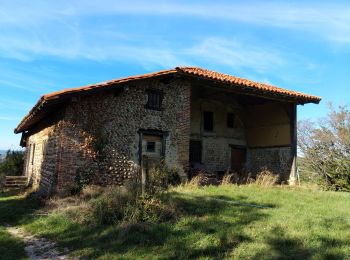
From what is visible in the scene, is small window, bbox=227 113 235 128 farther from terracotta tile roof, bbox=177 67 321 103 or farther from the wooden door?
the wooden door

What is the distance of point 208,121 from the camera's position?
771 inches

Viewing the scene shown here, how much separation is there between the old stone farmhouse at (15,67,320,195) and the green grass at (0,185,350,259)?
207cm

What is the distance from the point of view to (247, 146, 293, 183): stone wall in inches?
735

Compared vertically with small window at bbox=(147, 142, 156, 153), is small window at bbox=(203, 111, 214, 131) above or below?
above

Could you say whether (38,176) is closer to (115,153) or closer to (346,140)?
(115,153)

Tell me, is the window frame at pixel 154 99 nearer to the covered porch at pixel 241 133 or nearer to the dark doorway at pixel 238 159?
the covered porch at pixel 241 133

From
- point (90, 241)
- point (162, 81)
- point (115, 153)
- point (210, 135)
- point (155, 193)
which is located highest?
point (162, 81)

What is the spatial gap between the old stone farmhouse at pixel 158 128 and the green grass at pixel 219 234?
207 cm

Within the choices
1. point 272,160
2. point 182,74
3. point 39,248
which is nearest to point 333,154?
point 272,160

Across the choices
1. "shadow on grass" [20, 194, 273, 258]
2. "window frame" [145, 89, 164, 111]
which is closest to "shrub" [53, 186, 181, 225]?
"shadow on grass" [20, 194, 273, 258]

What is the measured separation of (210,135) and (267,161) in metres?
3.39

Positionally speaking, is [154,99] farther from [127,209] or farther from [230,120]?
[127,209]

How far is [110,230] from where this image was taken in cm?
736

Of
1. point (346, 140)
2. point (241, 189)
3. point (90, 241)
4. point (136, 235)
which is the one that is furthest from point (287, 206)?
point (346, 140)
